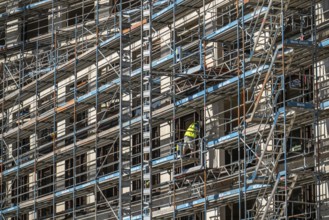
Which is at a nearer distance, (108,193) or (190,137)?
(190,137)

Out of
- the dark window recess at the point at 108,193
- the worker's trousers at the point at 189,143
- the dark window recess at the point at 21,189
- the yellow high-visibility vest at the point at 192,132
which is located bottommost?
the dark window recess at the point at 108,193

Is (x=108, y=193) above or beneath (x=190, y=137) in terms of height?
beneath

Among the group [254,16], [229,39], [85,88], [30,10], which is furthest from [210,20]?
[30,10]

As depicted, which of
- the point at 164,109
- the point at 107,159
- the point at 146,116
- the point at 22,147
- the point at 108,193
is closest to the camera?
the point at 146,116

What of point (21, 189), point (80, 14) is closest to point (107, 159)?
point (21, 189)

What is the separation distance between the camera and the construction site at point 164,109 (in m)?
37.6

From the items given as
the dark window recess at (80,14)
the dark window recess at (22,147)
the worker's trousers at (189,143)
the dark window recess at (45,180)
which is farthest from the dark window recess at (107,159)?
the worker's trousers at (189,143)

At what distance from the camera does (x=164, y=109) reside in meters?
43.2

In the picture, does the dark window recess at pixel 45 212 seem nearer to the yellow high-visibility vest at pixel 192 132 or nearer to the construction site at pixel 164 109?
the construction site at pixel 164 109

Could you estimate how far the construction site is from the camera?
123 feet

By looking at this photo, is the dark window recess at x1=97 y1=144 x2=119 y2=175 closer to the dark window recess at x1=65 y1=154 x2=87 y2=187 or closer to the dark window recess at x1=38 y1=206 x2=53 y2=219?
the dark window recess at x1=65 y1=154 x2=87 y2=187

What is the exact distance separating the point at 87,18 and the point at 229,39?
1186 centimetres

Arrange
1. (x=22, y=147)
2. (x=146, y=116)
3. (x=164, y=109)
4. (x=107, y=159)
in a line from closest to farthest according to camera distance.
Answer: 1. (x=146, y=116)
2. (x=164, y=109)
3. (x=107, y=159)
4. (x=22, y=147)

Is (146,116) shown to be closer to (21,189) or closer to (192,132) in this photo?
(192,132)
